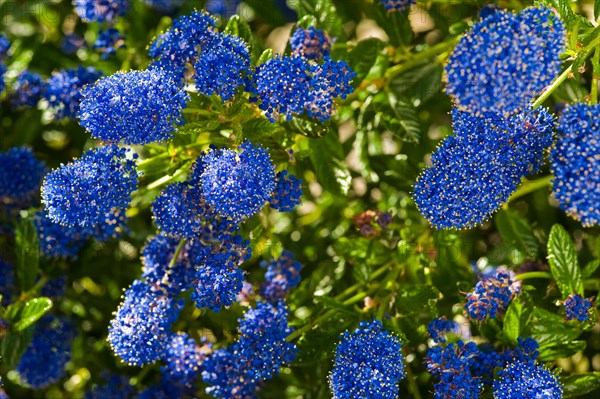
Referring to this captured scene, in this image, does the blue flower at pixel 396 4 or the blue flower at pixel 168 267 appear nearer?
the blue flower at pixel 168 267

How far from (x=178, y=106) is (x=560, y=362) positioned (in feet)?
7.26

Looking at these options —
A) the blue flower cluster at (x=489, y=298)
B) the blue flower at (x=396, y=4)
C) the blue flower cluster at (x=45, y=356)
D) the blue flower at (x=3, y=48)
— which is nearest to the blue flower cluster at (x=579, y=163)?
the blue flower cluster at (x=489, y=298)

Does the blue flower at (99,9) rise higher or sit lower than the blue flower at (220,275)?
higher

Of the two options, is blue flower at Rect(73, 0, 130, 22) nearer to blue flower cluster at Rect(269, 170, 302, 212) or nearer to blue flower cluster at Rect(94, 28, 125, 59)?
blue flower cluster at Rect(94, 28, 125, 59)

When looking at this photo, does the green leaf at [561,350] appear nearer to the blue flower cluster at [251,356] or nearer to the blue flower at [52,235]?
the blue flower cluster at [251,356]

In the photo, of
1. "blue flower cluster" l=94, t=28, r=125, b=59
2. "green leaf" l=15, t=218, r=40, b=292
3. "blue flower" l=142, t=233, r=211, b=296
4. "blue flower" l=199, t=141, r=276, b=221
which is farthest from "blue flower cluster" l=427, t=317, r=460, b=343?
"blue flower cluster" l=94, t=28, r=125, b=59

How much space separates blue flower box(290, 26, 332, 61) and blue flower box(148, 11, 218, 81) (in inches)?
12.9

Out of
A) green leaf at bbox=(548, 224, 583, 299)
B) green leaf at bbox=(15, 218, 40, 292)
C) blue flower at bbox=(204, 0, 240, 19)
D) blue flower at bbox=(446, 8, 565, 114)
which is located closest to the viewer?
blue flower at bbox=(446, 8, 565, 114)

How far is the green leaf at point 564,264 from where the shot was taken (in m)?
2.53

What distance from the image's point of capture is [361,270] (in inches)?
109

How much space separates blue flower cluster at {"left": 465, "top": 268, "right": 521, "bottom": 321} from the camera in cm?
241

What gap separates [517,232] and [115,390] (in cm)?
184

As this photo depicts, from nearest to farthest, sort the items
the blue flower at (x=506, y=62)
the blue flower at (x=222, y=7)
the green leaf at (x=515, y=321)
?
the blue flower at (x=506, y=62), the green leaf at (x=515, y=321), the blue flower at (x=222, y=7)

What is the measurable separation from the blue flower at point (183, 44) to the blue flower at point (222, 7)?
1280 millimetres
